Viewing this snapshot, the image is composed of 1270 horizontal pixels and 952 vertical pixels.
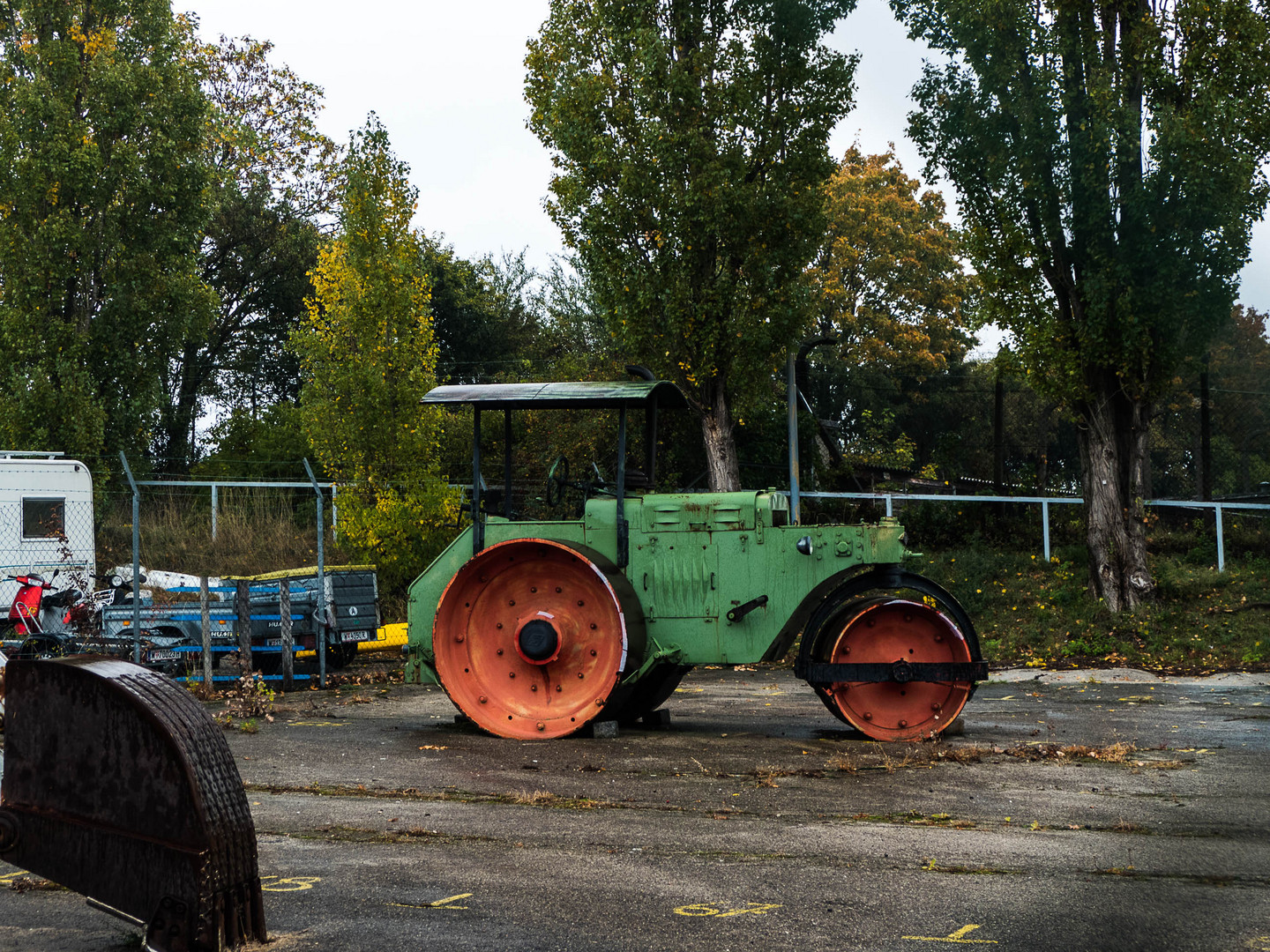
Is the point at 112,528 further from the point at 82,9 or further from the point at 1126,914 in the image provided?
the point at 1126,914

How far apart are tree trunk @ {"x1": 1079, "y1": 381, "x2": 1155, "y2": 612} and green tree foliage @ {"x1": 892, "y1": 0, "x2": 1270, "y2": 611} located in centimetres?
2

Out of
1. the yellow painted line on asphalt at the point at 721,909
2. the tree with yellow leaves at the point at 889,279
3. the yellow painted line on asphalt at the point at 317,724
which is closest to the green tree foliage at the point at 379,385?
the yellow painted line on asphalt at the point at 317,724

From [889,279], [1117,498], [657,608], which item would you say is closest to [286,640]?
[657,608]

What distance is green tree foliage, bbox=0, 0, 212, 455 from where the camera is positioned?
21.4m

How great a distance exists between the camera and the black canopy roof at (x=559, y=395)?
938 cm

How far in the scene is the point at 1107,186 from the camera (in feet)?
54.3

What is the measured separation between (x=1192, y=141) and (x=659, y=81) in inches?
304

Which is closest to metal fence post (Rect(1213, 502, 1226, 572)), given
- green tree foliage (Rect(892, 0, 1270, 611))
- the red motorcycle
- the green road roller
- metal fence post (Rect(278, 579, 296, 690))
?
green tree foliage (Rect(892, 0, 1270, 611))

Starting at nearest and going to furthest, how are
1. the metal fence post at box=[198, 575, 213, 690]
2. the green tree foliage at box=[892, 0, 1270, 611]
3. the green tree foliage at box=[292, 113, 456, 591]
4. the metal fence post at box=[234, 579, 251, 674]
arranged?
the metal fence post at box=[198, 575, 213, 690] < the metal fence post at box=[234, 579, 251, 674] < the green tree foliage at box=[892, 0, 1270, 611] < the green tree foliage at box=[292, 113, 456, 591]

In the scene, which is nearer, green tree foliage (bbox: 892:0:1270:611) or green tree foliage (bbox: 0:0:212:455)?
green tree foliage (bbox: 892:0:1270:611)

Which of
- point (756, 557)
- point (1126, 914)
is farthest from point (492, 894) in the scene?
point (756, 557)

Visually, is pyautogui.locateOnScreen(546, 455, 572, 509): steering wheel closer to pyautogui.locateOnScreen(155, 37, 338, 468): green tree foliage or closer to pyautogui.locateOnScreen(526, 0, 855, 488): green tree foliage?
pyautogui.locateOnScreen(526, 0, 855, 488): green tree foliage

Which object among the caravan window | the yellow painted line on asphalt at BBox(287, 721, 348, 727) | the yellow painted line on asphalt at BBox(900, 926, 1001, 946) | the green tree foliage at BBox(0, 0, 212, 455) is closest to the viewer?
the yellow painted line on asphalt at BBox(900, 926, 1001, 946)

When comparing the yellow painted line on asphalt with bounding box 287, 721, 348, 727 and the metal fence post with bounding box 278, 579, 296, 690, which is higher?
the metal fence post with bounding box 278, 579, 296, 690
